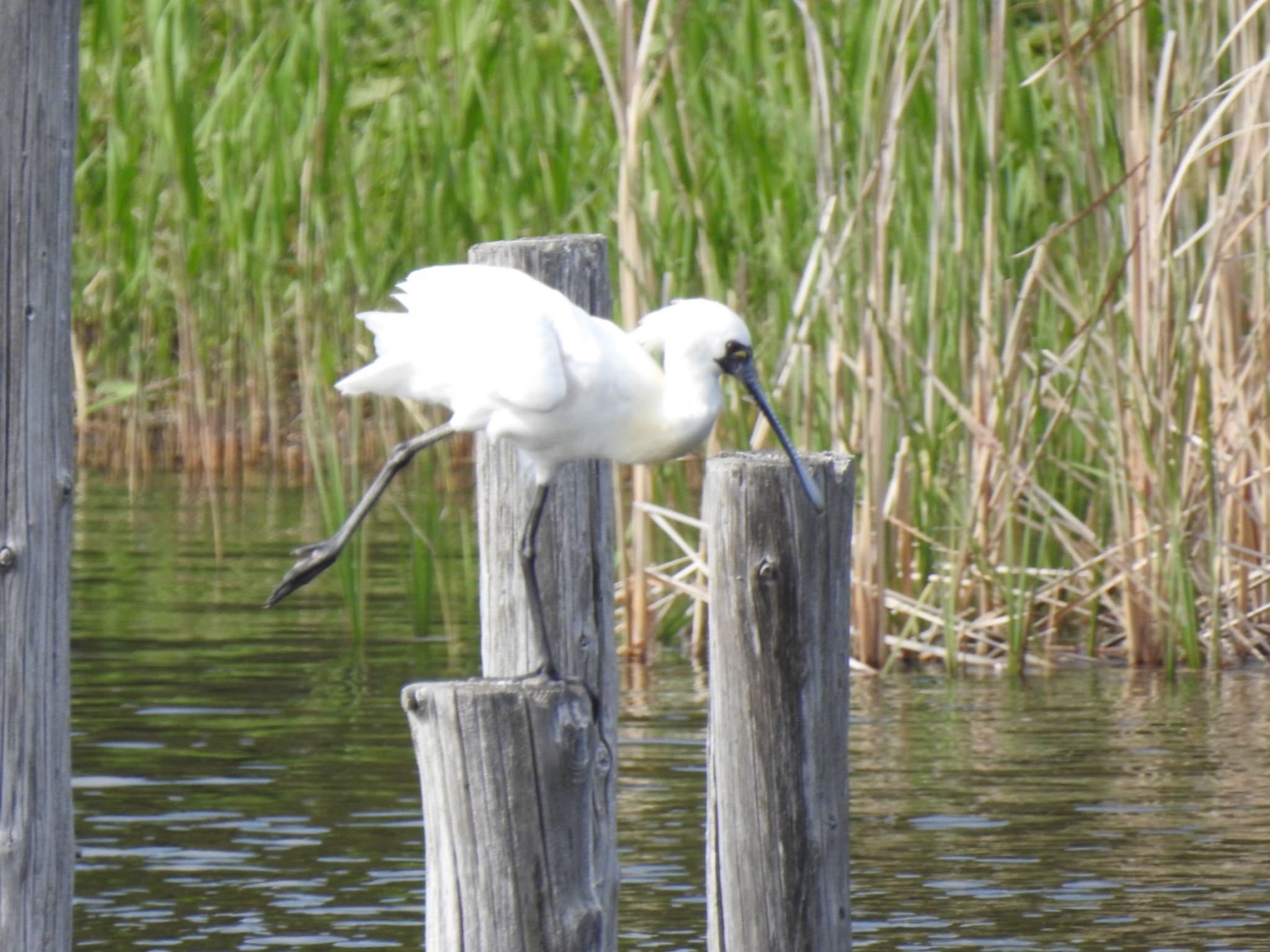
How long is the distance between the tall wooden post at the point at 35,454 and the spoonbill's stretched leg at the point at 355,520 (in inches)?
34.6

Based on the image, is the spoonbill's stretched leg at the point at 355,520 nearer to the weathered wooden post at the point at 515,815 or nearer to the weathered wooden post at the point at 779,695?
the weathered wooden post at the point at 779,695

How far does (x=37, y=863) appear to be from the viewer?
126 inches

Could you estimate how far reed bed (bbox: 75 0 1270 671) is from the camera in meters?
6.51

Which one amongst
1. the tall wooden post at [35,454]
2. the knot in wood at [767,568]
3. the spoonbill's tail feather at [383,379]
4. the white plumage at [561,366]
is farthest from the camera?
the spoonbill's tail feather at [383,379]

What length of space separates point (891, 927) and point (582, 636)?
3.98ft

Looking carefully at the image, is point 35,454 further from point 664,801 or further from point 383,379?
point 664,801

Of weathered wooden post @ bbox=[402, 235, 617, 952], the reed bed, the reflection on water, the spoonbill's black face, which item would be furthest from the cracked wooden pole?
the reed bed

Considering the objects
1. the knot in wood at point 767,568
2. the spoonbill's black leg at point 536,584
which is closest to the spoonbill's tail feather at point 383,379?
the spoonbill's black leg at point 536,584

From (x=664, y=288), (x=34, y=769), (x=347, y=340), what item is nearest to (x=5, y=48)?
(x=34, y=769)

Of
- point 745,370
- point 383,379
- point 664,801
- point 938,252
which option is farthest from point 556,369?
point 938,252

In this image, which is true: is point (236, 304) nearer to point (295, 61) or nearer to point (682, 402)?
point (295, 61)

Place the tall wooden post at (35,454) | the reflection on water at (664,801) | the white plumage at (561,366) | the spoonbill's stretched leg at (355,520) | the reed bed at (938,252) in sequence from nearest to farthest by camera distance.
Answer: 1. the tall wooden post at (35,454)
2. the white plumage at (561,366)
3. the spoonbill's stretched leg at (355,520)
4. the reflection on water at (664,801)
5. the reed bed at (938,252)

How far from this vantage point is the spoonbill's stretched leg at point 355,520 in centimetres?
405

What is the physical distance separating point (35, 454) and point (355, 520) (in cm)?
105
